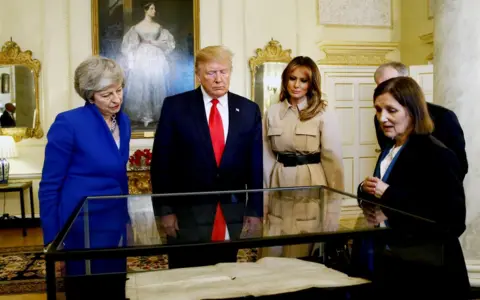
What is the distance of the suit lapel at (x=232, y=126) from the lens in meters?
3.13

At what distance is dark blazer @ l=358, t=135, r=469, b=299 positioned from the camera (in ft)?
5.25

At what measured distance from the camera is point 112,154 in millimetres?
2625

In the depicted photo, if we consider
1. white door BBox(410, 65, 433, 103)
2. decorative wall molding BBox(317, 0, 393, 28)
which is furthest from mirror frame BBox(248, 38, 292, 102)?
white door BBox(410, 65, 433, 103)

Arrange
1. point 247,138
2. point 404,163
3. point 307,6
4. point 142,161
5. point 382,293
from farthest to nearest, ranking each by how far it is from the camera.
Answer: point 307,6
point 142,161
point 247,138
point 404,163
point 382,293

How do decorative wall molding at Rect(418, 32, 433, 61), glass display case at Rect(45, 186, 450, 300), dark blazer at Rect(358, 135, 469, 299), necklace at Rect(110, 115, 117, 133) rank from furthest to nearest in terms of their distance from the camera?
decorative wall molding at Rect(418, 32, 433, 61), necklace at Rect(110, 115, 117, 133), dark blazer at Rect(358, 135, 469, 299), glass display case at Rect(45, 186, 450, 300)

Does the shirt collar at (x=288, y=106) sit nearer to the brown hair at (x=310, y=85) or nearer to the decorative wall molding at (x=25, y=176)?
the brown hair at (x=310, y=85)

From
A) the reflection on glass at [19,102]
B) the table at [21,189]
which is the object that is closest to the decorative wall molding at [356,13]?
the reflection on glass at [19,102]

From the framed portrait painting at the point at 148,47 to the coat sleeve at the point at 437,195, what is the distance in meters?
6.51

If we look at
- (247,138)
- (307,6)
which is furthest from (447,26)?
(307,6)

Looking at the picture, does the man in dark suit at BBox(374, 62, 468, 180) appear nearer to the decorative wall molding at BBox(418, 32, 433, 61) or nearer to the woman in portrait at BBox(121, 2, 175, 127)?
the decorative wall molding at BBox(418, 32, 433, 61)

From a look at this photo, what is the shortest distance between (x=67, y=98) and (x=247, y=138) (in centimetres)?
574

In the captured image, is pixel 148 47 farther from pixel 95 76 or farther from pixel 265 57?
pixel 95 76

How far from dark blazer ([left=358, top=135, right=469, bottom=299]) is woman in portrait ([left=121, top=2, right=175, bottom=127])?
6238 mm

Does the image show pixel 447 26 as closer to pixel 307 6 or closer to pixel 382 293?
pixel 382 293
